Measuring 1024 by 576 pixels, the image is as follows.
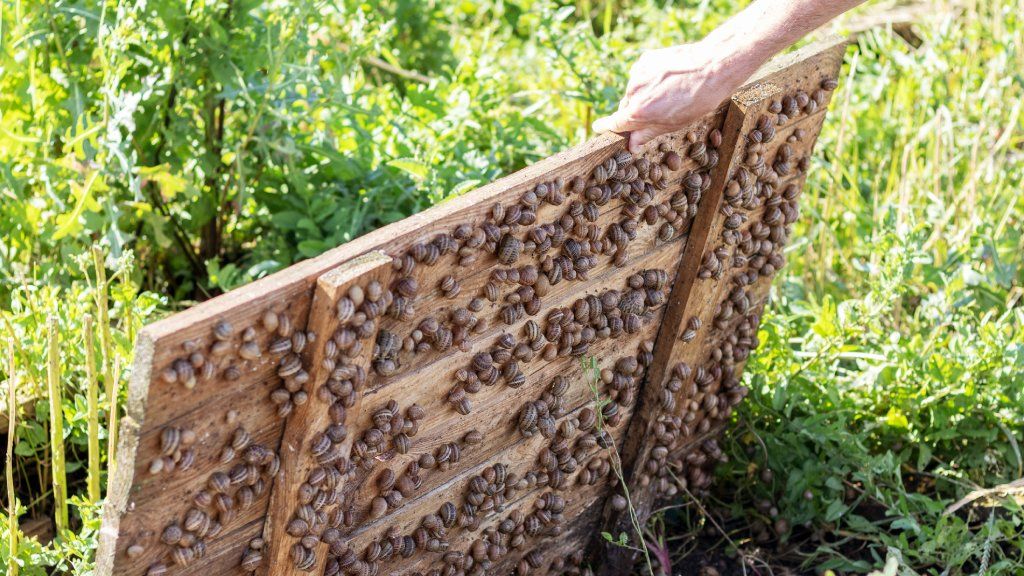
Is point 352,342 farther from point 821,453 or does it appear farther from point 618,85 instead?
point 618,85

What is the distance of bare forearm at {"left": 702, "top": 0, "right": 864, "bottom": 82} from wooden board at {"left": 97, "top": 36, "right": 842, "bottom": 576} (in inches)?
8.9

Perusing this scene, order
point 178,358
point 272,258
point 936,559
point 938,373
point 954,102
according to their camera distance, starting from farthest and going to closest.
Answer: point 954,102, point 272,258, point 938,373, point 936,559, point 178,358

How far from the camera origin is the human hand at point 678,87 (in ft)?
8.04

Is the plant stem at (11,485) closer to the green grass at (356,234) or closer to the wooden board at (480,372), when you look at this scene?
the green grass at (356,234)

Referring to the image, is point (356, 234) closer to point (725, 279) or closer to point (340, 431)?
Answer: point (725, 279)

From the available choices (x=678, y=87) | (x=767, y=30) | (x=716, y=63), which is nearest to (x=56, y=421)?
(x=678, y=87)

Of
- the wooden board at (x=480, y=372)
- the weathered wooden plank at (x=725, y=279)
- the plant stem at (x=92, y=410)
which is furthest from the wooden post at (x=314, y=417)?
the weathered wooden plank at (x=725, y=279)

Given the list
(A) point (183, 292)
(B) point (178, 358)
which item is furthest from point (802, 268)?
(B) point (178, 358)

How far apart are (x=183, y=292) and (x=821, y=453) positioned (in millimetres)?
2331

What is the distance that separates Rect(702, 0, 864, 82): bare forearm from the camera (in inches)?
95.6

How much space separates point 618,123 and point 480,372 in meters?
0.68

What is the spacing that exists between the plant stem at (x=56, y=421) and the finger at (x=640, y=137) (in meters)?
1.39

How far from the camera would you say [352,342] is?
6.79ft

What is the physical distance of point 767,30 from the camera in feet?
7.99
